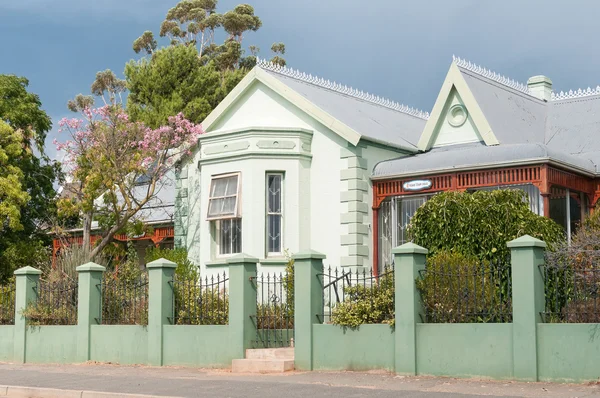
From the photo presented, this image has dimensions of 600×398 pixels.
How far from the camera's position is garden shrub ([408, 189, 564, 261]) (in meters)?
16.3

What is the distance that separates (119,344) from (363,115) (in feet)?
29.0

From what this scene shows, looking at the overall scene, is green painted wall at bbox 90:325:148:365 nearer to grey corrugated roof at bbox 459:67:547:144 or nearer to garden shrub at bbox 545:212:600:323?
garden shrub at bbox 545:212:600:323

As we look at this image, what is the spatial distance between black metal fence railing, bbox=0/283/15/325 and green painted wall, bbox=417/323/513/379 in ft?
34.4

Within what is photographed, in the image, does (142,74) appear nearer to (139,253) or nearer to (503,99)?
(139,253)

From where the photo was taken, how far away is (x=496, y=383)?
1262 cm

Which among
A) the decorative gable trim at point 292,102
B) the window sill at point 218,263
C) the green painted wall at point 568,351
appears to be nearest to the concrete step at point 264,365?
the green painted wall at point 568,351

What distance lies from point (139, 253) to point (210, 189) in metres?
7.88

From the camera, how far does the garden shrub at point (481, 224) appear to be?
642 inches

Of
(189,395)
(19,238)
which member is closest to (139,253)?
(19,238)

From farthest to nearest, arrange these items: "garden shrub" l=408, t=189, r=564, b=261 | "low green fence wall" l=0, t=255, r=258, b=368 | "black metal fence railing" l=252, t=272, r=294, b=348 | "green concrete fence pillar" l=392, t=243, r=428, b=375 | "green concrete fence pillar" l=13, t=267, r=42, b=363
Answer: "green concrete fence pillar" l=13, t=267, r=42, b=363 < "garden shrub" l=408, t=189, r=564, b=261 < "black metal fence railing" l=252, t=272, r=294, b=348 < "low green fence wall" l=0, t=255, r=258, b=368 < "green concrete fence pillar" l=392, t=243, r=428, b=375

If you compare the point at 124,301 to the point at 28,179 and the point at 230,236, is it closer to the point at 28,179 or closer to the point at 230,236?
the point at 230,236

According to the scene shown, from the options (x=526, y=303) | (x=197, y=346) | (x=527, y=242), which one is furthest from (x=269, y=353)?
(x=527, y=242)

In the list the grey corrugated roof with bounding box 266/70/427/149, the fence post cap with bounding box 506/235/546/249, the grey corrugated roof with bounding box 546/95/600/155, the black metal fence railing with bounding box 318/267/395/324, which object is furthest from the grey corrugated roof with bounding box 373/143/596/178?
the fence post cap with bounding box 506/235/546/249

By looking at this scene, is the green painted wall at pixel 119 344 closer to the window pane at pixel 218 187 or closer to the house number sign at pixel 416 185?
the window pane at pixel 218 187
